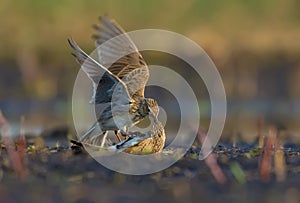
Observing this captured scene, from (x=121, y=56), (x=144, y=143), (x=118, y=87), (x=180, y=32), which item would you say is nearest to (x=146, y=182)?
(x=144, y=143)

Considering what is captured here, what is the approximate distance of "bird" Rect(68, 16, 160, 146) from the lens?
34.5ft

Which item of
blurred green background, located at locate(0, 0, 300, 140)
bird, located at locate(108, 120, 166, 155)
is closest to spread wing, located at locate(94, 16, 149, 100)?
bird, located at locate(108, 120, 166, 155)

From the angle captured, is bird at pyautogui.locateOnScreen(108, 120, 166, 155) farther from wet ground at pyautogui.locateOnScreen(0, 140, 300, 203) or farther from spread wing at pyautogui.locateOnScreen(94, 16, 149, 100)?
spread wing at pyautogui.locateOnScreen(94, 16, 149, 100)

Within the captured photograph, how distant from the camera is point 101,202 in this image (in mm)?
7879

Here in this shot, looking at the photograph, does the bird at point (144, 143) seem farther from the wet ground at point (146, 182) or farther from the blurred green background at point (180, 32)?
the blurred green background at point (180, 32)

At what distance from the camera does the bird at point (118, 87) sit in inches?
414

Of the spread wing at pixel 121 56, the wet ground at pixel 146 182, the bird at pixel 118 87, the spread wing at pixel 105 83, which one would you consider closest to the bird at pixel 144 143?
the wet ground at pixel 146 182

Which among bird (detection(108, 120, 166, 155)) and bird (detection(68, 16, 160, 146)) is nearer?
bird (detection(108, 120, 166, 155))

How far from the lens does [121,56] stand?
35.7 ft

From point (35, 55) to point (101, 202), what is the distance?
10.7 meters

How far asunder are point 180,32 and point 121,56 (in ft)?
26.6

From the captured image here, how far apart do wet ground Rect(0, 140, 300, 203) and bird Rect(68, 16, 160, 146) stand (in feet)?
3.90

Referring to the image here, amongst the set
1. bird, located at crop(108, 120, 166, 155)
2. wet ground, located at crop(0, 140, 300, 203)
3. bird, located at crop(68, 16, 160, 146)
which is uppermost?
bird, located at crop(68, 16, 160, 146)

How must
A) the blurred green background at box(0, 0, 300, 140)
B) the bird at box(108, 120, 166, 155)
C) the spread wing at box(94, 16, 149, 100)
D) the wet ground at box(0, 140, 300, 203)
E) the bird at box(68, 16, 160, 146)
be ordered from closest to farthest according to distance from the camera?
the wet ground at box(0, 140, 300, 203) < the bird at box(108, 120, 166, 155) < the bird at box(68, 16, 160, 146) < the spread wing at box(94, 16, 149, 100) < the blurred green background at box(0, 0, 300, 140)
